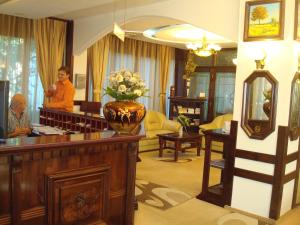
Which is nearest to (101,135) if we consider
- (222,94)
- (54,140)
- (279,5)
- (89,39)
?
(54,140)

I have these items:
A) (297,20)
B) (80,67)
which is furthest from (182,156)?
(297,20)

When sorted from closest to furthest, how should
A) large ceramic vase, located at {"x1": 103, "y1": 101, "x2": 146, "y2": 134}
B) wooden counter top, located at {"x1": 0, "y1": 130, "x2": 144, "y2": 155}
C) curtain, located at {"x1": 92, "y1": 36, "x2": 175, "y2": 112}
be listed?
wooden counter top, located at {"x1": 0, "y1": 130, "x2": 144, "y2": 155} < large ceramic vase, located at {"x1": 103, "y1": 101, "x2": 146, "y2": 134} < curtain, located at {"x1": 92, "y1": 36, "x2": 175, "y2": 112}

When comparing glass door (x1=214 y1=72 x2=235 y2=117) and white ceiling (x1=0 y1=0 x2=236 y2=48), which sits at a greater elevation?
white ceiling (x1=0 y1=0 x2=236 y2=48)

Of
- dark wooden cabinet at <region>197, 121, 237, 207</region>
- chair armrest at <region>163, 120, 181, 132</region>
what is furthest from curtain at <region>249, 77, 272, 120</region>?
chair armrest at <region>163, 120, 181, 132</region>

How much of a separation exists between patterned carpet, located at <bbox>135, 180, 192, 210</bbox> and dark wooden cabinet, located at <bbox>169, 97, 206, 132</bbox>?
4053 millimetres

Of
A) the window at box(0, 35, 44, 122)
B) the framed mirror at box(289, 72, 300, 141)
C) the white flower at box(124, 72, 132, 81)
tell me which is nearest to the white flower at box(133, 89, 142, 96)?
the white flower at box(124, 72, 132, 81)

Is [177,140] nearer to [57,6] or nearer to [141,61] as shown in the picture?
[141,61]

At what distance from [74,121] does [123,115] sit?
167 cm

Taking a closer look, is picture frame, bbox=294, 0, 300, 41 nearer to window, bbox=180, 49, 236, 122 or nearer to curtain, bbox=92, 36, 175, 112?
window, bbox=180, 49, 236, 122

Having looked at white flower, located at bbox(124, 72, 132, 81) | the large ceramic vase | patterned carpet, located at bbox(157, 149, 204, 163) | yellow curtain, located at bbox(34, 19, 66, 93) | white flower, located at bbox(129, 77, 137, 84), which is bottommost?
patterned carpet, located at bbox(157, 149, 204, 163)

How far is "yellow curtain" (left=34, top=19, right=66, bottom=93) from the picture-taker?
6156 millimetres

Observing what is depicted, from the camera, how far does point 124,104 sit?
277 centimetres

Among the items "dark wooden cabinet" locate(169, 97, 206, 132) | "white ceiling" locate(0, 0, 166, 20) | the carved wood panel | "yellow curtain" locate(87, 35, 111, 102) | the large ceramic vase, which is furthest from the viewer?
"dark wooden cabinet" locate(169, 97, 206, 132)

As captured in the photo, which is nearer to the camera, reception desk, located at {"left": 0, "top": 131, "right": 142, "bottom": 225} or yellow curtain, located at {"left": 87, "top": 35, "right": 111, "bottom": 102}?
reception desk, located at {"left": 0, "top": 131, "right": 142, "bottom": 225}
